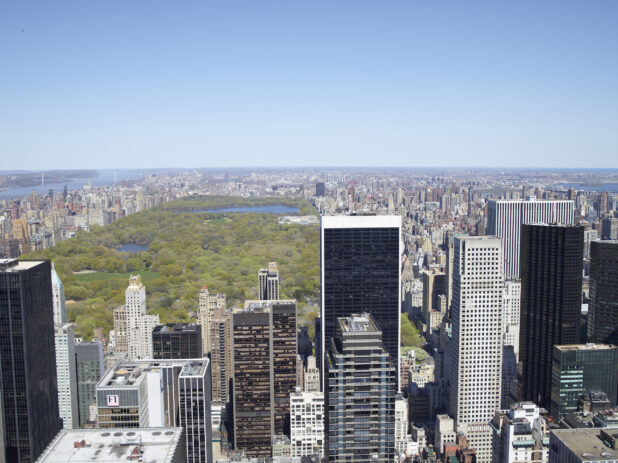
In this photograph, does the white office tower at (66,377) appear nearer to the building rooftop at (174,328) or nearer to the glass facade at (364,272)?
the building rooftop at (174,328)

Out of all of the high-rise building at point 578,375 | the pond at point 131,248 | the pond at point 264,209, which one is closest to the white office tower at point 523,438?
the high-rise building at point 578,375

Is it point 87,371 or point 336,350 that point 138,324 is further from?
point 336,350

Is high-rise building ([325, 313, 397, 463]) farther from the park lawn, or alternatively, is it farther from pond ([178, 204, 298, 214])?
pond ([178, 204, 298, 214])

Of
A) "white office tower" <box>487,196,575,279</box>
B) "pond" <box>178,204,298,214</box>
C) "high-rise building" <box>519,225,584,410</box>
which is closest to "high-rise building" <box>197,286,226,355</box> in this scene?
"high-rise building" <box>519,225,584,410</box>

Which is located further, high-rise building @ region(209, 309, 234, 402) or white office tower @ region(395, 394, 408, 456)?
high-rise building @ region(209, 309, 234, 402)

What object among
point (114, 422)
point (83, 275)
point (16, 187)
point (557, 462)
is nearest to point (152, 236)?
point (83, 275)

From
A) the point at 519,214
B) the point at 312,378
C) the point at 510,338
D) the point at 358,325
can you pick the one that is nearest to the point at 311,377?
the point at 312,378

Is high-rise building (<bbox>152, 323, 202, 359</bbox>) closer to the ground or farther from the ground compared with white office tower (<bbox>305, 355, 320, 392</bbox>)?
farther from the ground
